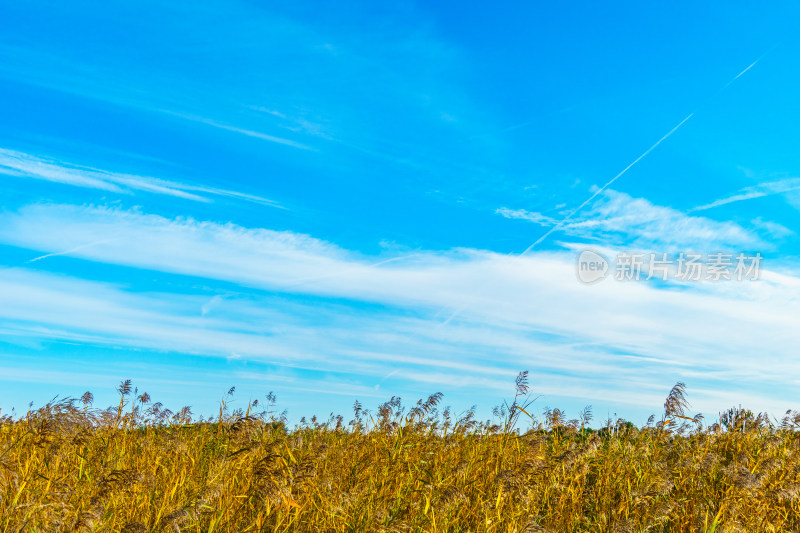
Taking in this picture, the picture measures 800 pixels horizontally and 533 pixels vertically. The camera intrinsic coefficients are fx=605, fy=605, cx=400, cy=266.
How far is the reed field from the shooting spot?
4.76m

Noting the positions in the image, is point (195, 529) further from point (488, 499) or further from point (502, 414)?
point (502, 414)

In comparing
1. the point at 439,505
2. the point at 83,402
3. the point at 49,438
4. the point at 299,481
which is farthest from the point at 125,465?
the point at 439,505

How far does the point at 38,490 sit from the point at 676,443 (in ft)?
26.0

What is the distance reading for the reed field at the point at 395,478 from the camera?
4758 mm

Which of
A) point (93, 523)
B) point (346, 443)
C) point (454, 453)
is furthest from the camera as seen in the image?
point (346, 443)

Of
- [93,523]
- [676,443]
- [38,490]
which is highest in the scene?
[676,443]

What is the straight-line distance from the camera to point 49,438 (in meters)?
6.79

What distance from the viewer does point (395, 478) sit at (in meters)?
6.30

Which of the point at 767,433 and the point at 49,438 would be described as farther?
the point at 767,433

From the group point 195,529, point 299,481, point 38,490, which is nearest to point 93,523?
point 195,529

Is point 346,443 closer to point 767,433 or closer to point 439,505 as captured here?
point 439,505

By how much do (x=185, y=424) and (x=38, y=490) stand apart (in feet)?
11.9

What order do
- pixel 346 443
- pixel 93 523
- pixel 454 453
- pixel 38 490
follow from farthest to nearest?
1. pixel 346 443
2. pixel 454 453
3. pixel 38 490
4. pixel 93 523

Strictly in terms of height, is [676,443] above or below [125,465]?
above
